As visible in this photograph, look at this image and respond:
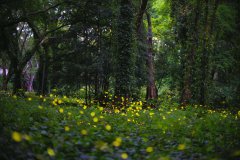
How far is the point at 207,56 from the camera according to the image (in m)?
17.6

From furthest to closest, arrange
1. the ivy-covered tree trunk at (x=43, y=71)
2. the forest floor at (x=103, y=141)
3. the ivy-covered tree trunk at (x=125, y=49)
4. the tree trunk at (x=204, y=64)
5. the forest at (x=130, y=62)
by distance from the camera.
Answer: the ivy-covered tree trunk at (x=43, y=71)
the tree trunk at (x=204, y=64)
the ivy-covered tree trunk at (x=125, y=49)
the forest at (x=130, y=62)
the forest floor at (x=103, y=141)

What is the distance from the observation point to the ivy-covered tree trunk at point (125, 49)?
15703 millimetres

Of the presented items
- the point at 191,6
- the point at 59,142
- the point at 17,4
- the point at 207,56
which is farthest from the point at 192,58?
the point at 59,142

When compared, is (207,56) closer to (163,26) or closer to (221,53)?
(221,53)

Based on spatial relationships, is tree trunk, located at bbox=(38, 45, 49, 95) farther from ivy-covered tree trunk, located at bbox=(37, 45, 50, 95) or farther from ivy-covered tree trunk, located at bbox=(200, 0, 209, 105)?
ivy-covered tree trunk, located at bbox=(200, 0, 209, 105)

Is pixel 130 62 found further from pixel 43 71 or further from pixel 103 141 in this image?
pixel 103 141

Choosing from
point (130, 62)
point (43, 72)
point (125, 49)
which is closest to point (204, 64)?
point (130, 62)

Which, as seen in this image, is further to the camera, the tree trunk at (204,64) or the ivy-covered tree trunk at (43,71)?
the ivy-covered tree trunk at (43,71)

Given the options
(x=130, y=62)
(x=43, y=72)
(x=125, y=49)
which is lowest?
(x=43, y=72)

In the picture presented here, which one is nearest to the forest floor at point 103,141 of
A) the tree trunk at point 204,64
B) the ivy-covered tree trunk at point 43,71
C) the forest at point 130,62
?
the forest at point 130,62

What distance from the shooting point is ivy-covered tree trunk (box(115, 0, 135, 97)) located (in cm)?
1570

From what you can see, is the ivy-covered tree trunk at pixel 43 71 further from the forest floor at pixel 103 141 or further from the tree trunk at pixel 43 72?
the forest floor at pixel 103 141

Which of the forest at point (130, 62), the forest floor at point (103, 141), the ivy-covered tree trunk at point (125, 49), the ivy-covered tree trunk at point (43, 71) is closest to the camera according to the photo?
the forest floor at point (103, 141)

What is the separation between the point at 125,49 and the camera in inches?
622
